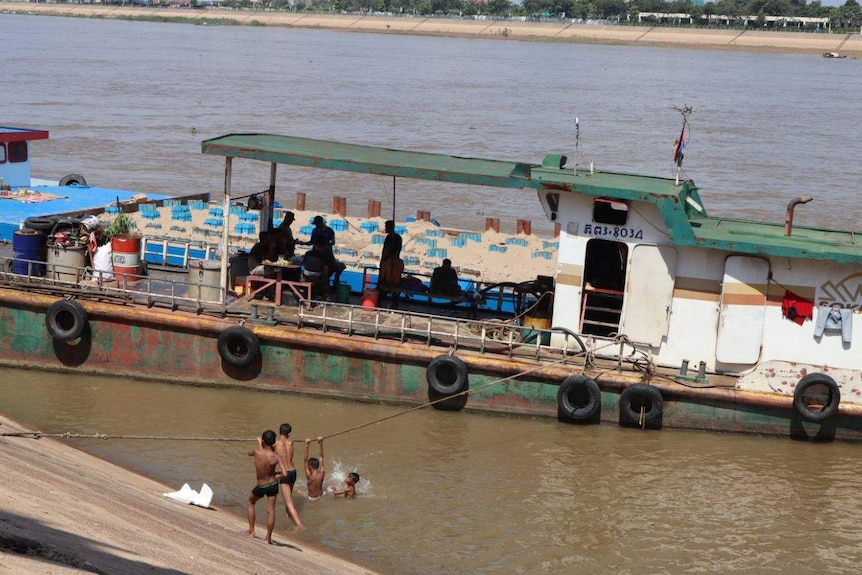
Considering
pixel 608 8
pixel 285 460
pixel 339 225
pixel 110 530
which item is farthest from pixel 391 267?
pixel 608 8

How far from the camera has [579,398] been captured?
14.1 metres

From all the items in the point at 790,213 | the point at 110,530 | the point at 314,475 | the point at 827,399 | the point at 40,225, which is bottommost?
the point at 110,530

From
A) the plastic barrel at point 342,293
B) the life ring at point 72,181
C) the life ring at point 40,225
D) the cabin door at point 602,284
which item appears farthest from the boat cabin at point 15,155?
the cabin door at point 602,284

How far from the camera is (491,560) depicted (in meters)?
11.3

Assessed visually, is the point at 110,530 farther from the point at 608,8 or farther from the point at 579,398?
the point at 608,8

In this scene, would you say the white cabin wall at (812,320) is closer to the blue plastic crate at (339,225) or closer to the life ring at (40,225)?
the life ring at (40,225)

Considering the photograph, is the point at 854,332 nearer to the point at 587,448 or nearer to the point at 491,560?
the point at 587,448

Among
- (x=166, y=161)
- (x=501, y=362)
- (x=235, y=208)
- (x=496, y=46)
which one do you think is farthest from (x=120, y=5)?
(x=501, y=362)

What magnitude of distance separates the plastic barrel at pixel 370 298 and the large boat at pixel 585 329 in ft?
0.40

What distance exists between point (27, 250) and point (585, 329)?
25.1ft

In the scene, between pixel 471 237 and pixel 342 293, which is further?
pixel 471 237

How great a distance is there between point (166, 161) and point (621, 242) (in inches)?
952

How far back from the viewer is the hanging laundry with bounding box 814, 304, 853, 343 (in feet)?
45.5

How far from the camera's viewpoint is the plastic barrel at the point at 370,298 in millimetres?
15148
